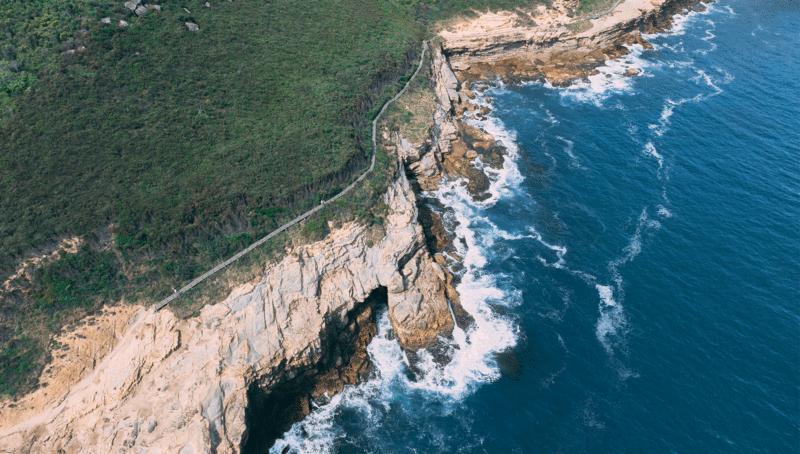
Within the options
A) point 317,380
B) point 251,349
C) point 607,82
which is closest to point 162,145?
point 251,349

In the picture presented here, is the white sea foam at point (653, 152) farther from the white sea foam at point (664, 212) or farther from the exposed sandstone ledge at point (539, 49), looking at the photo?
the exposed sandstone ledge at point (539, 49)

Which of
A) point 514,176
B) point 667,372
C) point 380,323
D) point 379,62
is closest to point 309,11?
point 379,62

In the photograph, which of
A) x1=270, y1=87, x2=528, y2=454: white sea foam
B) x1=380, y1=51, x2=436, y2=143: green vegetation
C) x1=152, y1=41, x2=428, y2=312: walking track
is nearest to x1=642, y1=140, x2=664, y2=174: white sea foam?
x1=270, y1=87, x2=528, y2=454: white sea foam

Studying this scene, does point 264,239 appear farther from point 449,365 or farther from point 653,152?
point 653,152

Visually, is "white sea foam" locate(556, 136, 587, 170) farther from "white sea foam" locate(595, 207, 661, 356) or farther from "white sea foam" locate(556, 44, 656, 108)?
"white sea foam" locate(595, 207, 661, 356)

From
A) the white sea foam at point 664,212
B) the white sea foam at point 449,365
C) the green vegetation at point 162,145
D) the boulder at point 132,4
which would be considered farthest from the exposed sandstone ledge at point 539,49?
the boulder at point 132,4
